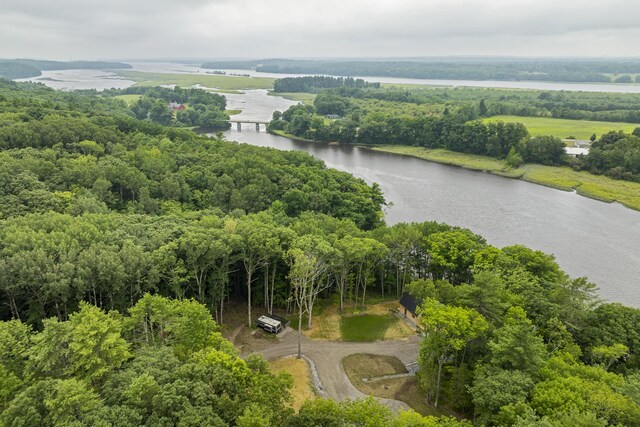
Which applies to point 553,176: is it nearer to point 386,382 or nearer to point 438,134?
point 438,134

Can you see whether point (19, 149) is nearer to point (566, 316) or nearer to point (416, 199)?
point (416, 199)

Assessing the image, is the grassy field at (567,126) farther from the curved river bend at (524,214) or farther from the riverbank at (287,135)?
the riverbank at (287,135)

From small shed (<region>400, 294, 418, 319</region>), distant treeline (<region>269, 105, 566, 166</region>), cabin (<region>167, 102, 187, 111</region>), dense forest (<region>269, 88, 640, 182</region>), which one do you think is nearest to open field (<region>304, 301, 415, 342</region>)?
Result: small shed (<region>400, 294, 418, 319</region>)

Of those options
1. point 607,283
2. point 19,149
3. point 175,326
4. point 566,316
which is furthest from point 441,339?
point 19,149

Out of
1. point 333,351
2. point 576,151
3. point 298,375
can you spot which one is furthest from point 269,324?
point 576,151

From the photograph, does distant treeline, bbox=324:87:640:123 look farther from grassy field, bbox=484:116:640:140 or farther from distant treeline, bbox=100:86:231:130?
distant treeline, bbox=100:86:231:130

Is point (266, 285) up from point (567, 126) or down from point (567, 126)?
down
